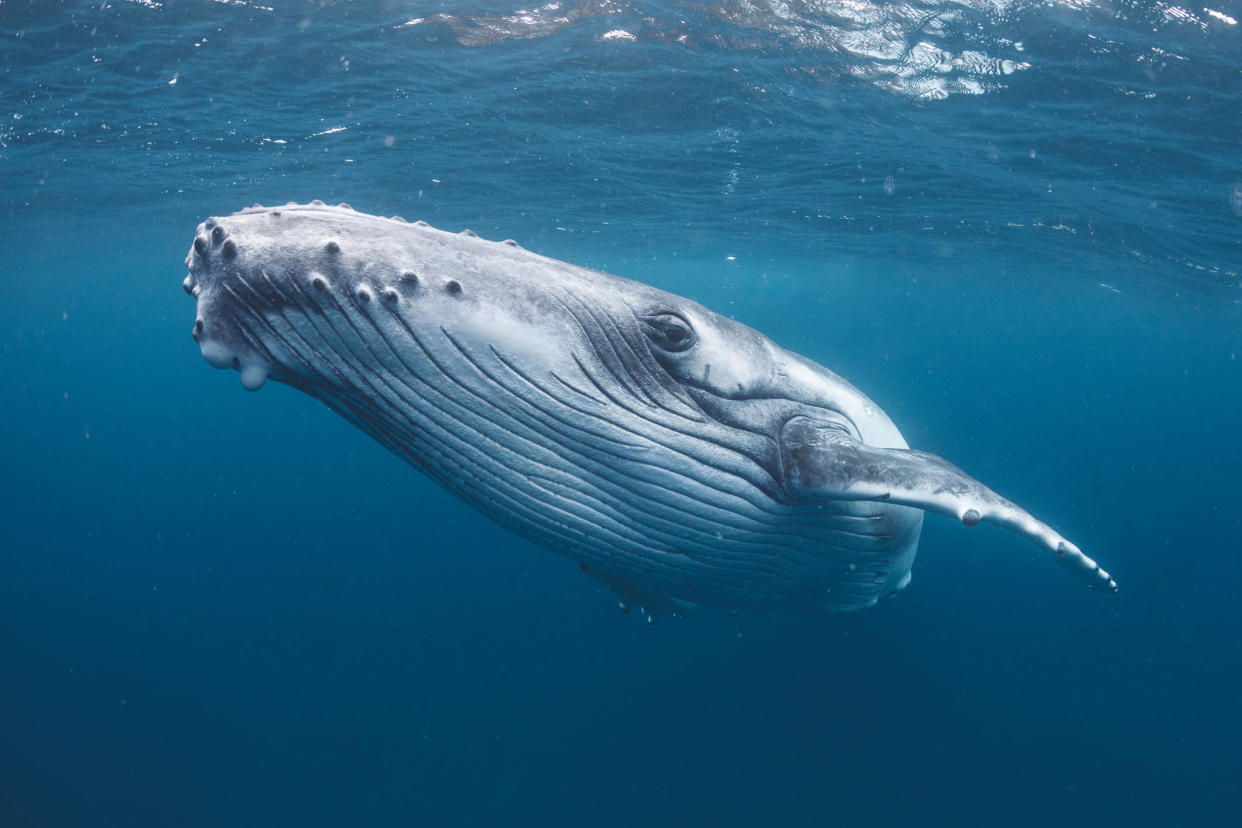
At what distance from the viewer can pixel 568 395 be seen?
321cm

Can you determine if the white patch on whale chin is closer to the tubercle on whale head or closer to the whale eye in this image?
the tubercle on whale head

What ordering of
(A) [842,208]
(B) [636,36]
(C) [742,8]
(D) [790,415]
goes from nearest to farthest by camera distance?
(D) [790,415] < (C) [742,8] < (B) [636,36] < (A) [842,208]

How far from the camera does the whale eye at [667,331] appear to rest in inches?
141

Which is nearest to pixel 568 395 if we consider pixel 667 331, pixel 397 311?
pixel 667 331

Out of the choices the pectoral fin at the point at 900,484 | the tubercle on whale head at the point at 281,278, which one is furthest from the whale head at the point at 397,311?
the pectoral fin at the point at 900,484

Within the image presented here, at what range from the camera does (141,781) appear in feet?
49.4

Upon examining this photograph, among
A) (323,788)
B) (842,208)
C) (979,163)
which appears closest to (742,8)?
(979,163)

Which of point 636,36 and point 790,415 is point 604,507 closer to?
point 790,415

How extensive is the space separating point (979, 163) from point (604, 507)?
727 inches

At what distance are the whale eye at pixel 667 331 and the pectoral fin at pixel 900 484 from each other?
0.84 metres

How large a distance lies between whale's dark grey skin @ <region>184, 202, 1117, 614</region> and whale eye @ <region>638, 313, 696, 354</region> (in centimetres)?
1

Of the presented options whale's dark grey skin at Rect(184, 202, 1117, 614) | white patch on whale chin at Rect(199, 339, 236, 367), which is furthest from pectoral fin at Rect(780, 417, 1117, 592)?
white patch on whale chin at Rect(199, 339, 236, 367)

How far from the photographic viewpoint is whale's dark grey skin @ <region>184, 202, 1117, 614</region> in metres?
2.72

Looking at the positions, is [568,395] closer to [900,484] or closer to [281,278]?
[281,278]
